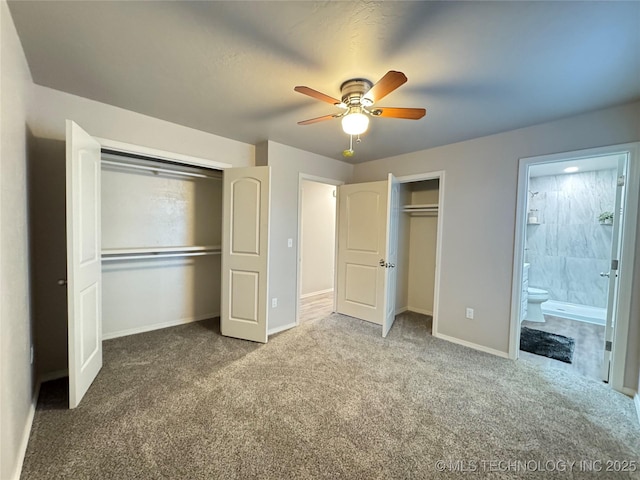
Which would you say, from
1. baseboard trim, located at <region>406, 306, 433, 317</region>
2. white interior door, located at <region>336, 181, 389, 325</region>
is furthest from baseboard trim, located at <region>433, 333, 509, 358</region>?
baseboard trim, located at <region>406, 306, 433, 317</region>

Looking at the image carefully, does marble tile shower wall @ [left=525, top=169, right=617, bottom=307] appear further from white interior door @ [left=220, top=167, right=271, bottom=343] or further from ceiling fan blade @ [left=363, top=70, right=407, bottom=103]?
white interior door @ [left=220, top=167, right=271, bottom=343]

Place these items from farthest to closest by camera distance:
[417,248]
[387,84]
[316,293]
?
[316,293], [417,248], [387,84]

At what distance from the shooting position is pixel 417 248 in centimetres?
448

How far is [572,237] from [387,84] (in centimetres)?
536

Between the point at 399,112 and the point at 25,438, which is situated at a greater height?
the point at 399,112

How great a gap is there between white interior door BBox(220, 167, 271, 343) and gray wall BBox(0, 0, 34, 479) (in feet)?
→ 5.44

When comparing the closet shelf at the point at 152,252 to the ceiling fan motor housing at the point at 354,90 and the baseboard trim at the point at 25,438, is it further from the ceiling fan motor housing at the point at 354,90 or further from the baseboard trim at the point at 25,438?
the ceiling fan motor housing at the point at 354,90

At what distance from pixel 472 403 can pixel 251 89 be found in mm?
3057

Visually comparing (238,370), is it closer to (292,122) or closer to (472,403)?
(472,403)

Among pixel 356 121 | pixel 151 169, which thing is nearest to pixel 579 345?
pixel 356 121

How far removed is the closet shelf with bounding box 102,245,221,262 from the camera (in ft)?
9.44

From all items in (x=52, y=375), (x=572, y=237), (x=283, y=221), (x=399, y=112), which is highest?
(x=399, y=112)

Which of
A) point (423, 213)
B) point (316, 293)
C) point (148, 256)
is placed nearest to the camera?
point (148, 256)

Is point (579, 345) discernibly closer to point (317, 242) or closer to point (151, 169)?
point (317, 242)
